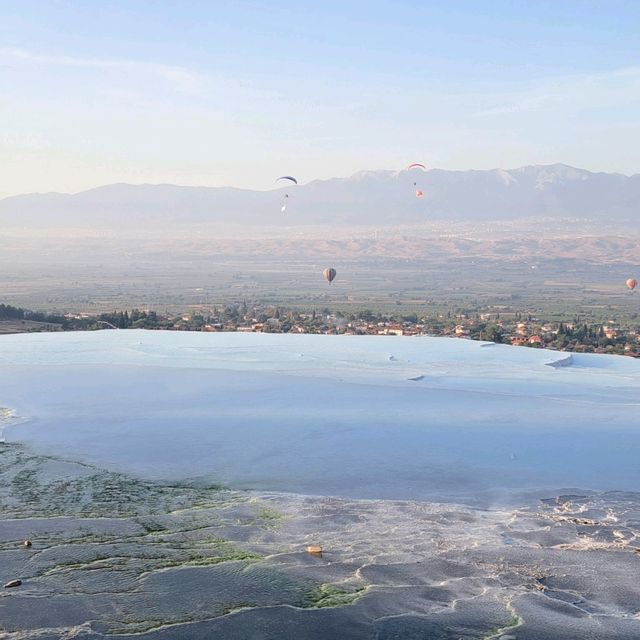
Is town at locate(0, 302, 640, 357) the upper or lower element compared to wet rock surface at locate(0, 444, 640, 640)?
upper

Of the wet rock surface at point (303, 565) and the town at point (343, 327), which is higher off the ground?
the town at point (343, 327)

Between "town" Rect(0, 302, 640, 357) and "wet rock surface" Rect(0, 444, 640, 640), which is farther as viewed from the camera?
"town" Rect(0, 302, 640, 357)

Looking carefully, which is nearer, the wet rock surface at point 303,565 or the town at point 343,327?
the wet rock surface at point 303,565

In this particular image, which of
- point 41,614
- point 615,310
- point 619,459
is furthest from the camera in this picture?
point 615,310

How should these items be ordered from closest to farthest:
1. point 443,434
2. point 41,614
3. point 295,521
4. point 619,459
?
point 41,614 < point 295,521 < point 619,459 < point 443,434

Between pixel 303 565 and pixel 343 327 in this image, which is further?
pixel 343 327

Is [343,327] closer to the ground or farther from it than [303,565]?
farther from it

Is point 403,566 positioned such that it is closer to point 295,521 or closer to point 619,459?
point 295,521

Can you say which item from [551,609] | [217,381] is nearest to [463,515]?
[551,609]
